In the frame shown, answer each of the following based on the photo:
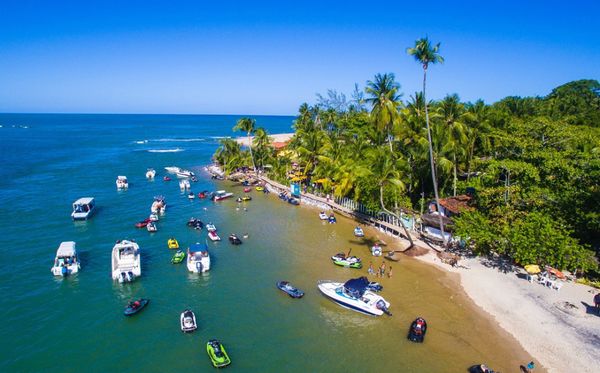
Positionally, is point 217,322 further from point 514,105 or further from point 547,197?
point 514,105

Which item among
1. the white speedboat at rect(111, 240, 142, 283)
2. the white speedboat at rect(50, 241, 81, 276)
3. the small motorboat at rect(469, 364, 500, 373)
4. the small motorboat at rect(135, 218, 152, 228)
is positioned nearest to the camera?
the small motorboat at rect(469, 364, 500, 373)

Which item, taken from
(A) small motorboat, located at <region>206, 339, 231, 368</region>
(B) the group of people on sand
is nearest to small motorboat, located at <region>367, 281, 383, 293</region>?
(B) the group of people on sand

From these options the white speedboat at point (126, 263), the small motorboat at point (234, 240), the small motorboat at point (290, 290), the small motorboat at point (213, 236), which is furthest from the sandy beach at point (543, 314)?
the white speedboat at point (126, 263)

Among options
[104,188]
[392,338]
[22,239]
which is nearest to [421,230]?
[392,338]

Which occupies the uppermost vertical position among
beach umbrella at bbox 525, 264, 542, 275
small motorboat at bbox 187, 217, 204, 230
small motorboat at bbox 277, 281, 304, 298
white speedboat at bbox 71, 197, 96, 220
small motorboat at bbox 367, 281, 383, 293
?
beach umbrella at bbox 525, 264, 542, 275

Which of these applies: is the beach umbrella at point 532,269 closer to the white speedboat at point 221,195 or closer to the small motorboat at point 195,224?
the small motorboat at point 195,224

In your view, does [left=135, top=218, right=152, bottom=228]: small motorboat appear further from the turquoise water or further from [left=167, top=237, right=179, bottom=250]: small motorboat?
[left=167, top=237, right=179, bottom=250]: small motorboat

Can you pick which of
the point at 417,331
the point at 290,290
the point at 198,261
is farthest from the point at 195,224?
the point at 417,331
